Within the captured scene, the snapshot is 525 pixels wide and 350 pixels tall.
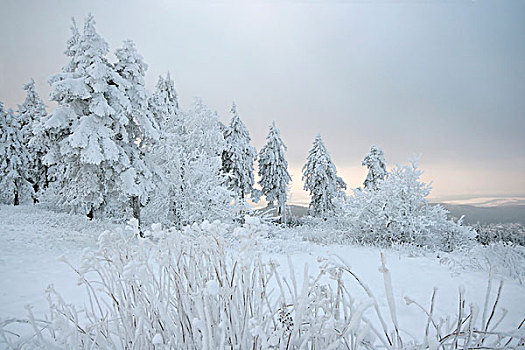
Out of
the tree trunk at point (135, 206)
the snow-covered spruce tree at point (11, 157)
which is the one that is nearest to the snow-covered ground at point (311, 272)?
the tree trunk at point (135, 206)

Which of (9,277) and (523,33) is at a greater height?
(523,33)

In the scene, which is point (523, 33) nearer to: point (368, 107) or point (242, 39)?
point (368, 107)

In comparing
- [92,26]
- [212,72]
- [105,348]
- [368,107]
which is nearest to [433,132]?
[368,107]

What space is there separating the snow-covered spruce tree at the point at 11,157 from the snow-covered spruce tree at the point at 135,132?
555 inches

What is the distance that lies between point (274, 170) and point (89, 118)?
2052 centimetres

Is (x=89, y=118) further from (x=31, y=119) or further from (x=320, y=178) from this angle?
(x=320, y=178)

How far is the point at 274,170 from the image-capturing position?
29.5 metres

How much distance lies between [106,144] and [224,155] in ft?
53.7

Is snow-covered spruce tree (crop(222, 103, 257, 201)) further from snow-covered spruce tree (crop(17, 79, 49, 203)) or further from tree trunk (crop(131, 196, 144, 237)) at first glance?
tree trunk (crop(131, 196, 144, 237))

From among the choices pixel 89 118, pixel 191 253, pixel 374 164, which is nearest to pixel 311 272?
pixel 191 253

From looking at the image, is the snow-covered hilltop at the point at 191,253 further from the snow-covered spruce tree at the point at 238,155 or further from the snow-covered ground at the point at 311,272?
the snow-covered spruce tree at the point at 238,155

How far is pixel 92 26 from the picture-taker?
36.3 ft

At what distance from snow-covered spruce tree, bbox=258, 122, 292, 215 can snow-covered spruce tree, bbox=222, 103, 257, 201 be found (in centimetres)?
227

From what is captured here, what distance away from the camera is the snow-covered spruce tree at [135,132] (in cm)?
→ 1105
